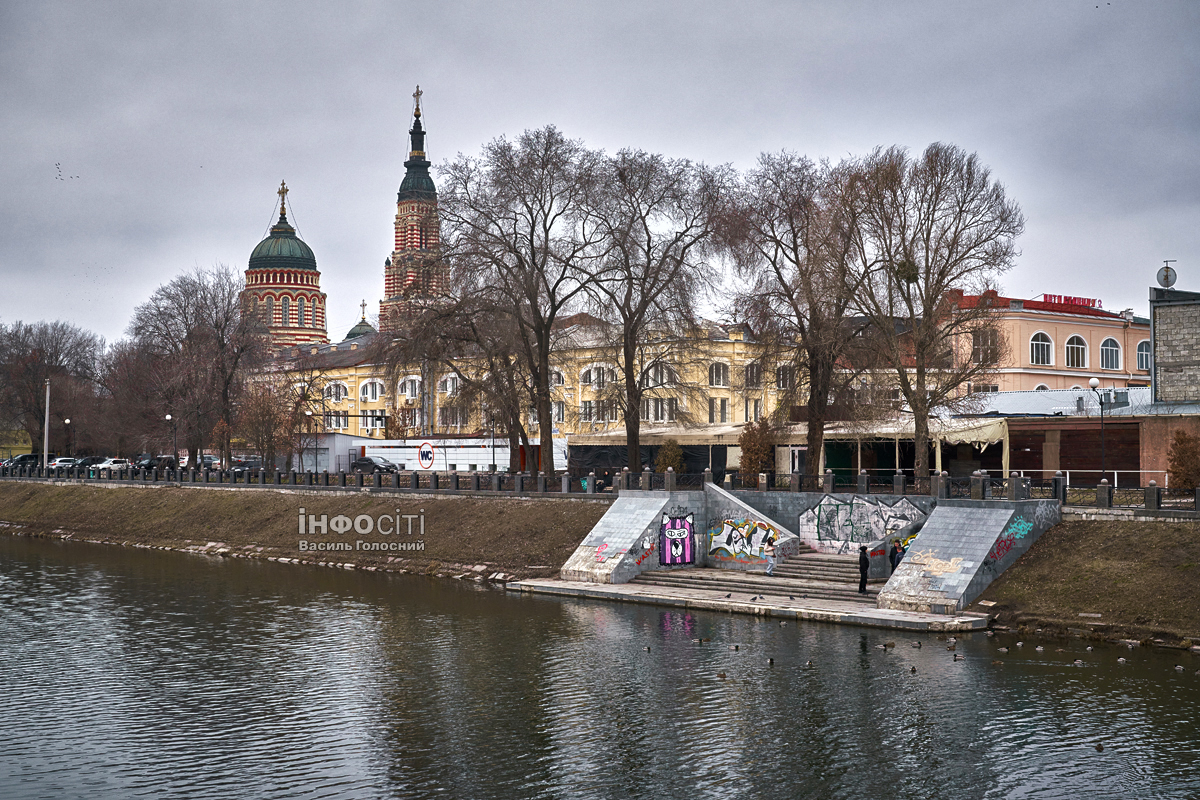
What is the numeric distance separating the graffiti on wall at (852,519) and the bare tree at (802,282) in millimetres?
3159

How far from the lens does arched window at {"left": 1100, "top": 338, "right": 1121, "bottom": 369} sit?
68188 mm

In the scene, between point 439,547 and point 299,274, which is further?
point 299,274

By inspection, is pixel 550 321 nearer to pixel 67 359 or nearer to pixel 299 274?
pixel 67 359

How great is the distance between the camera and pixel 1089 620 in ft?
89.9

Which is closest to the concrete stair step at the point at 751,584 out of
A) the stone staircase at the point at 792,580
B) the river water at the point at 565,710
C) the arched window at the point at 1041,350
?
the stone staircase at the point at 792,580

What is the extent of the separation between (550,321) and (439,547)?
36.5 ft

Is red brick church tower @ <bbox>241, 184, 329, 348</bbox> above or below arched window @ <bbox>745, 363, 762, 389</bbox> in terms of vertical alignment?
above

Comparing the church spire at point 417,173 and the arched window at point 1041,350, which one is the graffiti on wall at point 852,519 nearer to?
the arched window at point 1041,350

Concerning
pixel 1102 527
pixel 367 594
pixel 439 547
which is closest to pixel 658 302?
pixel 439 547

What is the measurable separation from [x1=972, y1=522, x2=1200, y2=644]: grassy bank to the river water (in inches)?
46.0

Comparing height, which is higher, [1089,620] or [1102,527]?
[1102,527]

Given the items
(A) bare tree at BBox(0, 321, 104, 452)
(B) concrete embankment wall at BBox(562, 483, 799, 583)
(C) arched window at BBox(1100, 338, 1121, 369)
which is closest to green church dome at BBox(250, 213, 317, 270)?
(A) bare tree at BBox(0, 321, 104, 452)

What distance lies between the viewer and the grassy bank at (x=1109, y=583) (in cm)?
2675

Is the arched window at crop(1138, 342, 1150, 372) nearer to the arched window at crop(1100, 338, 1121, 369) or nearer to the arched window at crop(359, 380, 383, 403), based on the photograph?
the arched window at crop(1100, 338, 1121, 369)
